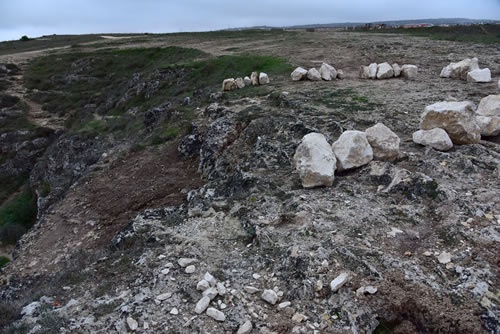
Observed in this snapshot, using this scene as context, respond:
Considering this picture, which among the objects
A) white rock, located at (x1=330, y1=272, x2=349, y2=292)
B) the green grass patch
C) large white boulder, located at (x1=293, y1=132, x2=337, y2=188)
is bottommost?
the green grass patch

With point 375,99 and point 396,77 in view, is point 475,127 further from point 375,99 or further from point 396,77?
point 396,77

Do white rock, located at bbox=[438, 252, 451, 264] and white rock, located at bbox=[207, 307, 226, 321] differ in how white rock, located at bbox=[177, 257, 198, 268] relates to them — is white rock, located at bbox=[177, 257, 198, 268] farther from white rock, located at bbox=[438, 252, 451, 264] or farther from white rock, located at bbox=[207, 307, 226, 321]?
white rock, located at bbox=[438, 252, 451, 264]

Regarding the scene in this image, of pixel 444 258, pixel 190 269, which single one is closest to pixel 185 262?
pixel 190 269

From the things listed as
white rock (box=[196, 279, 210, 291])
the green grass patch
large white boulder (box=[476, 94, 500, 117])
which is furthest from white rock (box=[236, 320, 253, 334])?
the green grass patch

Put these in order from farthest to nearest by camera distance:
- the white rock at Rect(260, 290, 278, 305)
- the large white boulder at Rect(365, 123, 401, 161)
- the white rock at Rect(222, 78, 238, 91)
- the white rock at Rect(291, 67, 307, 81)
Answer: the white rock at Rect(222, 78, 238, 91) < the white rock at Rect(291, 67, 307, 81) < the large white boulder at Rect(365, 123, 401, 161) < the white rock at Rect(260, 290, 278, 305)

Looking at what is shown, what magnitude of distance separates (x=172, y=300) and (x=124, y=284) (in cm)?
109

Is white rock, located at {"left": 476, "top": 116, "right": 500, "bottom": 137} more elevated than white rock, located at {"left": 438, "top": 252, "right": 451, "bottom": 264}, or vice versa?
white rock, located at {"left": 476, "top": 116, "right": 500, "bottom": 137}

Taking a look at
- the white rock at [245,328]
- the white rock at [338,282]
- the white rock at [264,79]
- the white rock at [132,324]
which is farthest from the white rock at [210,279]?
the white rock at [264,79]

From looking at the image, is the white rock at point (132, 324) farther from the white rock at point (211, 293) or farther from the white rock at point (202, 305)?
the white rock at point (211, 293)

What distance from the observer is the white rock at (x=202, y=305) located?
523cm

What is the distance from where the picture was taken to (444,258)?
222 inches

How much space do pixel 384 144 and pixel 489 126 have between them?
3143 mm

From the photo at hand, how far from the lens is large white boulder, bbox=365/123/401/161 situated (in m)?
8.64

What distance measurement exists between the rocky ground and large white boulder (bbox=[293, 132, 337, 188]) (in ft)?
0.98
